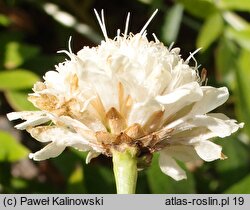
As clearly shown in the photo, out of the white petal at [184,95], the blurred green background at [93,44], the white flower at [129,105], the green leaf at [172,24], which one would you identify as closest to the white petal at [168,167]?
the white flower at [129,105]

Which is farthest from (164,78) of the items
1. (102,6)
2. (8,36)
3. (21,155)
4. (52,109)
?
(102,6)

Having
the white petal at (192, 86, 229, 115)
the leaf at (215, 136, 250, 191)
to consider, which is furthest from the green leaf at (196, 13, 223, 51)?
the white petal at (192, 86, 229, 115)

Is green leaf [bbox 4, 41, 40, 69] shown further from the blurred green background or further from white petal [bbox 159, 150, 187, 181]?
white petal [bbox 159, 150, 187, 181]

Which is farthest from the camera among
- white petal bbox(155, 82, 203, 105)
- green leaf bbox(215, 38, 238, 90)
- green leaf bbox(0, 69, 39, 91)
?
green leaf bbox(215, 38, 238, 90)

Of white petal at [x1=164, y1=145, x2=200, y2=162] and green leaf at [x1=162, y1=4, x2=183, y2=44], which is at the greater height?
green leaf at [x1=162, y1=4, x2=183, y2=44]

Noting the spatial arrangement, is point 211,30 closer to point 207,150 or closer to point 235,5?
point 235,5

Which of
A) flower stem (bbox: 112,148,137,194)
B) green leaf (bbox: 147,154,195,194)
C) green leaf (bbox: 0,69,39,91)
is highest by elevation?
green leaf (bbox: 0,69,39,91)
